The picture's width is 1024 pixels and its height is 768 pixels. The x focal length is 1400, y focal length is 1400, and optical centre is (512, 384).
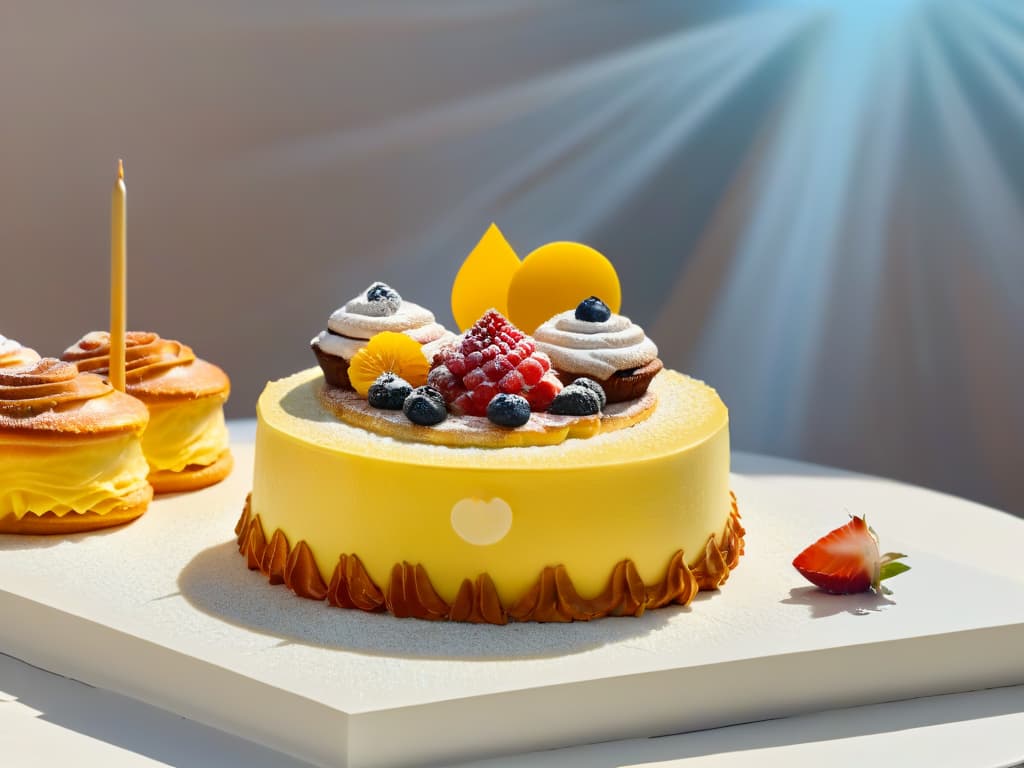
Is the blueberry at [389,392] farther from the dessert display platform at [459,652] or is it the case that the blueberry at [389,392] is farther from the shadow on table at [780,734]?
the shadow on table at [780,734]

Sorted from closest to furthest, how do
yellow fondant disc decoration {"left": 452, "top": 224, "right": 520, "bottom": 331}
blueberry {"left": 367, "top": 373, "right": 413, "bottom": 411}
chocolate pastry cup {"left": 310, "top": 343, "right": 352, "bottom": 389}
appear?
blueberry {"left": 367, "top": 373, "right": 413, "bottom": 411} < chocolate pastry cup {"left": 310, "top": 343, "right": 352, "bottom": 389} < yellow fondant disc decoration {"left": 452, "top": 224, "right": 520, "bottom": 331}

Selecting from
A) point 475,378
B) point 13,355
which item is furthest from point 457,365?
point 13,355

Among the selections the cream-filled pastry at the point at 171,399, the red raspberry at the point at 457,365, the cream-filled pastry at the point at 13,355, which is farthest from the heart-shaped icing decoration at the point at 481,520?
the cream-filled pastry at the point at 13,355

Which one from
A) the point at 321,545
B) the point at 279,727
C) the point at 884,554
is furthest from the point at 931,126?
the point at 279,727

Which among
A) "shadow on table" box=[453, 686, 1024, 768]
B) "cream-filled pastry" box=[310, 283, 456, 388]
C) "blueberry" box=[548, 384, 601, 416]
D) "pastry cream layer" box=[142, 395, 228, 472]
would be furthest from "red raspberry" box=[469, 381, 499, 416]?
"pastry cream layer" box=[142, 395, 228, 472]

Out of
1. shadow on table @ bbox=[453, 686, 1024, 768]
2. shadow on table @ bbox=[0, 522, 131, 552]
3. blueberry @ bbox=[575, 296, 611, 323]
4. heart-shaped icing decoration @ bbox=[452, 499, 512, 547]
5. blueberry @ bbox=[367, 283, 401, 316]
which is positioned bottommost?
shadow on table @ bbox=[0, 522, 131, 552]

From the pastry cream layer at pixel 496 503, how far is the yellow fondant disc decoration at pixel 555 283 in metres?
0.70

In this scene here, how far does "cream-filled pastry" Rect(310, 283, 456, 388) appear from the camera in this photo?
3.96 metres

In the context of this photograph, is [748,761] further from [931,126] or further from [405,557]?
[931,126]

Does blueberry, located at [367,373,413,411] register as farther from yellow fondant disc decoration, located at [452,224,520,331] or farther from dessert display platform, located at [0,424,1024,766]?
yellow fondant disc decoration, located at [452,224,520,331]

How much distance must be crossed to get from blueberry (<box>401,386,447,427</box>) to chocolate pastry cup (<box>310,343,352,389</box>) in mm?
393

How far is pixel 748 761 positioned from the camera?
3.00m

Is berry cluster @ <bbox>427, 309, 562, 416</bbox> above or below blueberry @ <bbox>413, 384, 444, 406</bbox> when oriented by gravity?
above

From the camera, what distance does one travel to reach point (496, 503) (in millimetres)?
3379
